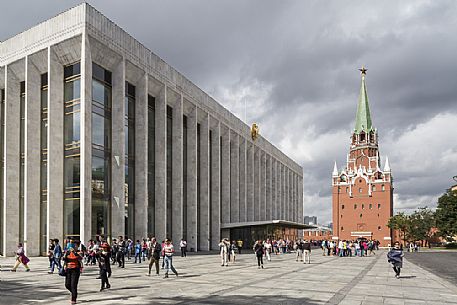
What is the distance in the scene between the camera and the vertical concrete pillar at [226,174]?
56562 mm

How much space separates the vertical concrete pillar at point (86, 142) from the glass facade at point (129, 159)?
5769 millimetres

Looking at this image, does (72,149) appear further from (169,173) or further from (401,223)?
(401,223)

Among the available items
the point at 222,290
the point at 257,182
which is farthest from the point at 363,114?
the point at 222,290

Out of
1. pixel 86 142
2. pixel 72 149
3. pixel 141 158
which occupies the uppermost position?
pixel 86 142

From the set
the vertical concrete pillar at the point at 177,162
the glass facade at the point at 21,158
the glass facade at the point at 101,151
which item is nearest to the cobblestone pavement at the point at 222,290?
the glass facade at the point at 101,151

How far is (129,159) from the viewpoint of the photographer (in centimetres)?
3794

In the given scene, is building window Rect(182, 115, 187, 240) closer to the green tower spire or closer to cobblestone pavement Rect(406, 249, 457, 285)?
cobblestone pavement Rect(406, 249, 457, 285)

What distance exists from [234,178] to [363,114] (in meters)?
84.7

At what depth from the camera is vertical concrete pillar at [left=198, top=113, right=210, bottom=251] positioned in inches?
1966

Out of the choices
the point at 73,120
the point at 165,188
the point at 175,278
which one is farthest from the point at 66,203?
the point at 175,278

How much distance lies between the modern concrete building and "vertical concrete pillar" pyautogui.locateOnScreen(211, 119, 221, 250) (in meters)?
6.29

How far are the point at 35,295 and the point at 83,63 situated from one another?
69.0 ft

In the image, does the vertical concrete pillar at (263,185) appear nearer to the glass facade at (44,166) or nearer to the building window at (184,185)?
the building window at (184,185)

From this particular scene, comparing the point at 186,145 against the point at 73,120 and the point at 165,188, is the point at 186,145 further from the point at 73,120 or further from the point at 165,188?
the point at 73,120
